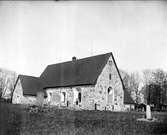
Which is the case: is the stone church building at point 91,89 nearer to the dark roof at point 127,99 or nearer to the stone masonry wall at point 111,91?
the stone masonry wall at point 111,91

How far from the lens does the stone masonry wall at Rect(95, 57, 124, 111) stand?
14.1 meters

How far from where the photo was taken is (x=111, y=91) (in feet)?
48.6

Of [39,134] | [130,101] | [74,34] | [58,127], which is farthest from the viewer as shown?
[130,101]

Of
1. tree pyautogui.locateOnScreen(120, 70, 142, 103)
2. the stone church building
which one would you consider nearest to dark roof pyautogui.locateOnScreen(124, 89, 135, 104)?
the stone church building

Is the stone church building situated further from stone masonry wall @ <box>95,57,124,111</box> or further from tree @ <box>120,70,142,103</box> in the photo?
tree @ <box>120,70,142,103</box>

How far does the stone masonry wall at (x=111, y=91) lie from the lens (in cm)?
1414

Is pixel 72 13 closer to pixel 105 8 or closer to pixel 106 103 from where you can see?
pixel 105 8

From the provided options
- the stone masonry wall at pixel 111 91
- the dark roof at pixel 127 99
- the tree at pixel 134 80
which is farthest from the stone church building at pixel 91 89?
the tree at pixel 134 80

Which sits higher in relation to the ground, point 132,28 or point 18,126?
point 132,28

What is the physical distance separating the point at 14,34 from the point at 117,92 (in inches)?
435

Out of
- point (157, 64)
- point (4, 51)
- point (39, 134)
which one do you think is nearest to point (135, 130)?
point (157, 64)

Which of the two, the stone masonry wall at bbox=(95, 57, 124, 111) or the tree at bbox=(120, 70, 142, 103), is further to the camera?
the stone masonry wall at bbox=(95, 57, 124, 111)

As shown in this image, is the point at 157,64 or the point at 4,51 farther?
the point at 157,64

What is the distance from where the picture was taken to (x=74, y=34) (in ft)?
17.1
